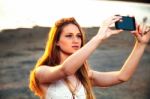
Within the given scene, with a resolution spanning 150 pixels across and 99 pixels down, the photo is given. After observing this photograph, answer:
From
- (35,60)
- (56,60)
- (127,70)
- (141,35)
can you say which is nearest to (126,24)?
(141,35)

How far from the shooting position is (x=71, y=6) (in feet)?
5.35

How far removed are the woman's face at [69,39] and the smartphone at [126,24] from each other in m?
0.16

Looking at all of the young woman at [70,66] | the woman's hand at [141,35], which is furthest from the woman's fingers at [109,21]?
the woman's hand at [141,35]

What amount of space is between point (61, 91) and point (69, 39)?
0.71 ft

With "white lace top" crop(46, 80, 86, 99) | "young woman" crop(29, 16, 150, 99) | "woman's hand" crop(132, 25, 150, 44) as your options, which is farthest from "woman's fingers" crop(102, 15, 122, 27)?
"white lace top" crop(46, 80, 86, 99)

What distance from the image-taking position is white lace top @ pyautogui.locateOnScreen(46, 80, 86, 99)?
3.97 feet

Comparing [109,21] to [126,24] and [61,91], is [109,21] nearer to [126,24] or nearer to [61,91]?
[126,24]

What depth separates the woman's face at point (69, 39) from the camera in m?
1.32

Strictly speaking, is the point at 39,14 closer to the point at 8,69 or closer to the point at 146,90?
the point at 8,69

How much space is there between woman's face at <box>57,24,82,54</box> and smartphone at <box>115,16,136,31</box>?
0.53 feet

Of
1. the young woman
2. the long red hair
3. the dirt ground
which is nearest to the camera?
the young woman

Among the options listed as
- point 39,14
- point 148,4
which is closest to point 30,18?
point 39,14

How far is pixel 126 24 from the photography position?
138 centimetres

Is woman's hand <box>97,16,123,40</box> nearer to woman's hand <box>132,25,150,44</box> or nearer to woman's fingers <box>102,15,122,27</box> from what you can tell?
woman's fingers <box>102,15,122,27</box>
